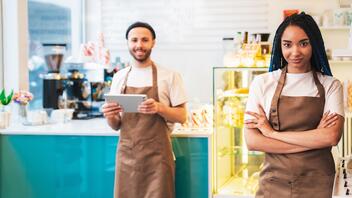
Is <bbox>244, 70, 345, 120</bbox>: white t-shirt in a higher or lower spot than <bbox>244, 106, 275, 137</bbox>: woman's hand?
higher

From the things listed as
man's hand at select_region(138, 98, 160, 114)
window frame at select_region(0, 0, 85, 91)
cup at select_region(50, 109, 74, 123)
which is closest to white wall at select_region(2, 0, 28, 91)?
window frame at select_region(0, 0, 85, 91)

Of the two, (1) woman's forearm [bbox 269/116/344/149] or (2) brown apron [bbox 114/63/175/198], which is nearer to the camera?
(1) woman's forearm [bbox 269/116/344/149]

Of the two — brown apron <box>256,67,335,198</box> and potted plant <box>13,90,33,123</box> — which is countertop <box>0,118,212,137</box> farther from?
brown apron <box>256,67,335,198</box>

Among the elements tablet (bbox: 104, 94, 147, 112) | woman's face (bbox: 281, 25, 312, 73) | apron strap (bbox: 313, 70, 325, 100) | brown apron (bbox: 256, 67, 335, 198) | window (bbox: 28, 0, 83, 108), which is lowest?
brown apron (bbox: 256, 67, 335, 198)

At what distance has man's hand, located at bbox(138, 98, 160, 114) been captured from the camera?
11.0ft

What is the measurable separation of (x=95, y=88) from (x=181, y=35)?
163cm

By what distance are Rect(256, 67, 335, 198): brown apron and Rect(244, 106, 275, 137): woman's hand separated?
0.03m

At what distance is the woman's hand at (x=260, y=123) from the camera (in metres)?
2.64

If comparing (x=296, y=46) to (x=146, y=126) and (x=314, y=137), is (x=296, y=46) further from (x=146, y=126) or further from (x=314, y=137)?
(x=146, y=126)

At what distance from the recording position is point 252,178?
414 centimetres

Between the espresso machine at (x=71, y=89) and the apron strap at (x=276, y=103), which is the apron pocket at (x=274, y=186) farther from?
the espresso machine at (x=71, y=89)

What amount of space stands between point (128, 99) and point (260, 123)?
966 mm

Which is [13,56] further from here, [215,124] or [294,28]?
[294,28]

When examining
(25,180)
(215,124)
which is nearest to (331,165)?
(215,124)
